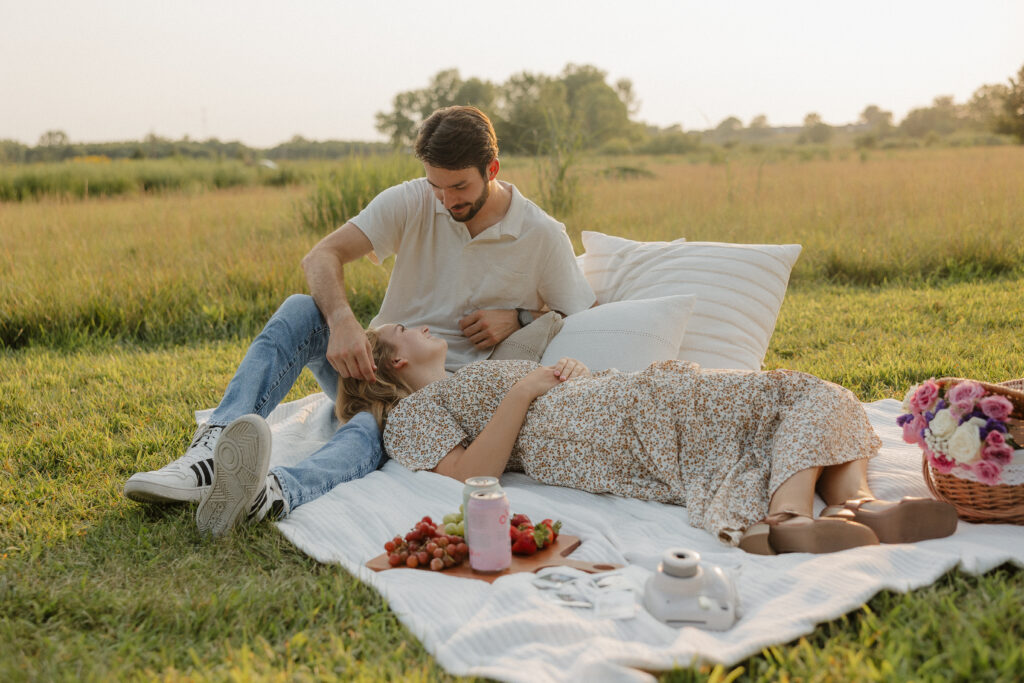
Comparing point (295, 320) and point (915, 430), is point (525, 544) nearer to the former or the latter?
point (915, 430)

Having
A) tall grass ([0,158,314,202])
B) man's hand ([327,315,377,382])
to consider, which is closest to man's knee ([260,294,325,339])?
man's hand ([327,315,377,382])

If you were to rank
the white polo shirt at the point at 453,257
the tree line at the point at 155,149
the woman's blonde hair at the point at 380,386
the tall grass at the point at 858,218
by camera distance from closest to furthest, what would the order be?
the woman's blonde hair at the point at 380,386
the white polo shirt at the point at 453,257
the tall grass at the point at 858,218
the tree line at the point at 155,149

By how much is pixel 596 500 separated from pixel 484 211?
1.49 metres

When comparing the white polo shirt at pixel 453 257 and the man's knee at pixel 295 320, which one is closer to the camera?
the man's knee at pixel 295 320

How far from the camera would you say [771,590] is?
6.68 feet

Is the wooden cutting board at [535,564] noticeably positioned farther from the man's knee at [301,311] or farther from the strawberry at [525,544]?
the man's knee at [301,311]

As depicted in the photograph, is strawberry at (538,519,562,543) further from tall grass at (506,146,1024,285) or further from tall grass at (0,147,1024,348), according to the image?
tall grass at (506,146,1024,285)

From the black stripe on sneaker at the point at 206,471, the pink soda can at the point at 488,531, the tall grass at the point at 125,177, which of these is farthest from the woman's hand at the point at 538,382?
the tall grass at the point at 125,177

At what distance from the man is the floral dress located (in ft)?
1.10

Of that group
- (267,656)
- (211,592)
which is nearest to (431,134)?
(211,592)

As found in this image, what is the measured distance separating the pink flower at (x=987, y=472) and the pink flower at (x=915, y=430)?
173 millimetres

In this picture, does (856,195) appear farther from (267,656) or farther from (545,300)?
(267,656)

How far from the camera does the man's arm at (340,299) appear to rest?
10.3 ft

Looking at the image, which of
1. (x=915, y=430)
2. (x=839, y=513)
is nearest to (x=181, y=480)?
(x=839, y=513)
